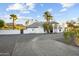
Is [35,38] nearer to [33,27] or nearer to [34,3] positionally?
[33,27]

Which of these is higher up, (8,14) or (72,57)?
(8,14)

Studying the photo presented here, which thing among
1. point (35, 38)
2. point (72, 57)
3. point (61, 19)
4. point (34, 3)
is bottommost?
point (72, 57)

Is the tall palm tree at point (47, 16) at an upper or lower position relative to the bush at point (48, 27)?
upper

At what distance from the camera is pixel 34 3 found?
2.05m

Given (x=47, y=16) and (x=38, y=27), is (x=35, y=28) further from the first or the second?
(x=47, y=16)

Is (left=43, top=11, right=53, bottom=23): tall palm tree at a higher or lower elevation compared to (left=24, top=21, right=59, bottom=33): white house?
higher

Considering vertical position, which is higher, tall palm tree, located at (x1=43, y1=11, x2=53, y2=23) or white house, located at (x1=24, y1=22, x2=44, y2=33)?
tall palm tree, located at (x1=43, y1=11, x2=53, y2=23)

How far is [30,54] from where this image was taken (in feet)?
6.66

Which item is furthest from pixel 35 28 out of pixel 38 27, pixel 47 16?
pixel 47 16

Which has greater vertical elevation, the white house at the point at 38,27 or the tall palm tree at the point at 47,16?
the tall palm tree at the point at 47,16

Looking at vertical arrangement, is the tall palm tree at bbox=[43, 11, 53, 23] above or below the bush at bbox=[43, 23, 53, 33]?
above

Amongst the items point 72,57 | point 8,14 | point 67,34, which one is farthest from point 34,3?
point 72,57

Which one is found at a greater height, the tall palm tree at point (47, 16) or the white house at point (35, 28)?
the tall palm tree at point (47, 16)

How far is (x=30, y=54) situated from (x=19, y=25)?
0.24m
